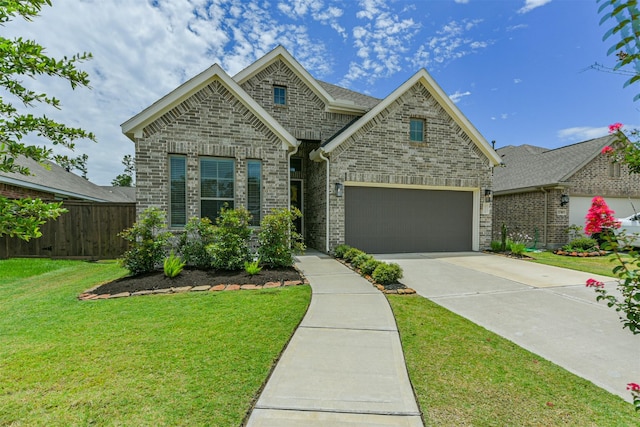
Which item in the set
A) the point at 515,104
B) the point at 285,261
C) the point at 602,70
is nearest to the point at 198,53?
the point at 285,261

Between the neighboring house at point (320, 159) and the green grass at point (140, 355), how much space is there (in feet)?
12.4

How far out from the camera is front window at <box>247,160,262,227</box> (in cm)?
873

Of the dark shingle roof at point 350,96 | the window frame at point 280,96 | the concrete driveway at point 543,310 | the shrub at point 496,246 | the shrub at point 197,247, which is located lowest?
the concrete driveway at point 543,310

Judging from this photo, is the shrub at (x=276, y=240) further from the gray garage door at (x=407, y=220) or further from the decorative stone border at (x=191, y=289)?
the gray garage door at (x=407, y=220)

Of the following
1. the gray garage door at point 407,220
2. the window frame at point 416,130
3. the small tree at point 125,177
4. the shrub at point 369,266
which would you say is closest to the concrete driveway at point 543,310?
the shrub at point 369,266

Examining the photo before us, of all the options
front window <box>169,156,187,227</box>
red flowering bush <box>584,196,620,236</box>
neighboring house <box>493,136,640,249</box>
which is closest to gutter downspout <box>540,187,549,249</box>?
neighboring house <box>493,136,640,249</box>

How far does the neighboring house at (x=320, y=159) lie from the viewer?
8148mm

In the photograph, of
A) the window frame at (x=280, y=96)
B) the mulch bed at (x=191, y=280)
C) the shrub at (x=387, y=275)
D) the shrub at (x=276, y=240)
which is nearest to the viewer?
the mulch bed at (x=191, y=280)

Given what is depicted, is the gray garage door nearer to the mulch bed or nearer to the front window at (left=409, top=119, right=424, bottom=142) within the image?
the front window at (left=409, top=119, right=424, bottom=142)

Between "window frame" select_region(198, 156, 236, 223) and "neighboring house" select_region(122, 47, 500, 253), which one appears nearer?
"neighboring house" select_region(122, 47, 500, 253)

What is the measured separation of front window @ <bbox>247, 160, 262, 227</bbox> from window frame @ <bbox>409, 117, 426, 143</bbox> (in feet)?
19.4

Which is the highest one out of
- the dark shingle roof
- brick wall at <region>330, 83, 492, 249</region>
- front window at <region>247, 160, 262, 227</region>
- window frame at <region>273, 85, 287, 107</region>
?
the dark shingle roof

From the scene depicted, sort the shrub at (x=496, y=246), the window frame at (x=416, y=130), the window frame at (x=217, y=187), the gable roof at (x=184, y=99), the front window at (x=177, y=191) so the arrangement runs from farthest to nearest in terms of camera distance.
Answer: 1. the shrub at (x=496, y=246)
2. the window frame at (x=416, y=130)
3. the window frame at (x=217, y=187)
4. the front window at (x=177, y=191)
5. the gable roof at (x=184, y=99)

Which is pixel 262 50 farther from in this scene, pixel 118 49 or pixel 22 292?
pixel 22 292
